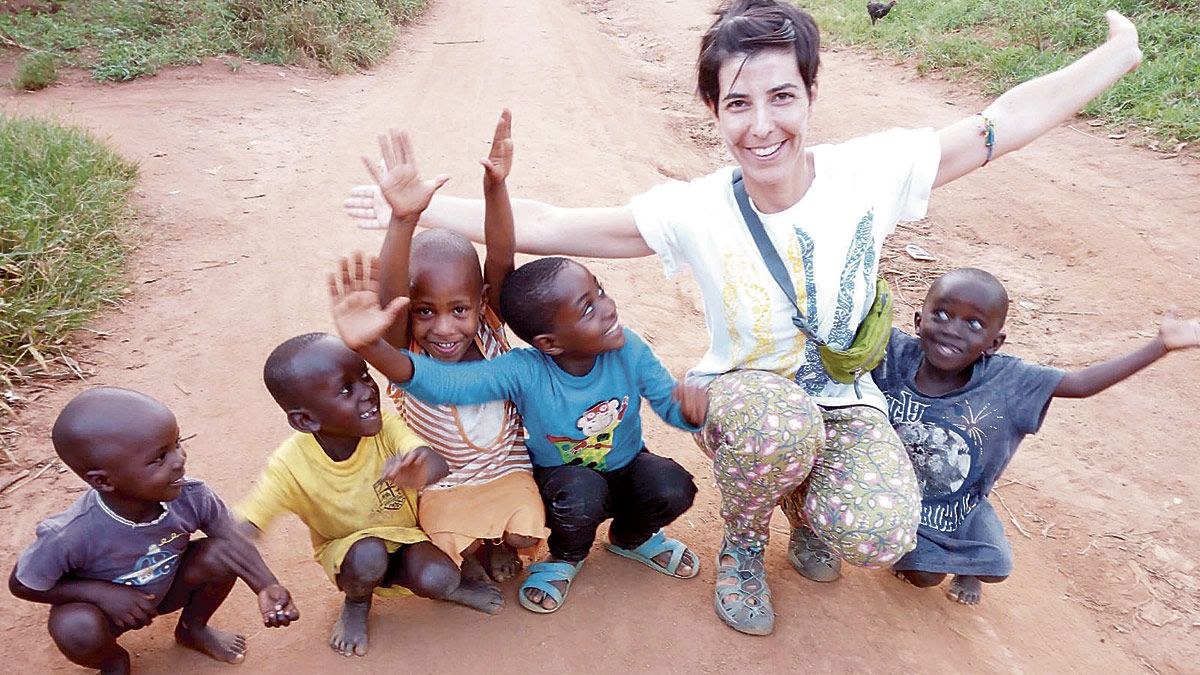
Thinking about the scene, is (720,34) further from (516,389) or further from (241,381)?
(241,381)

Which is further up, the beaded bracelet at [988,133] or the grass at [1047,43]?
the beaded bracelet at [988,133]

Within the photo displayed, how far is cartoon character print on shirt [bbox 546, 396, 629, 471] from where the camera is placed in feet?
8.39

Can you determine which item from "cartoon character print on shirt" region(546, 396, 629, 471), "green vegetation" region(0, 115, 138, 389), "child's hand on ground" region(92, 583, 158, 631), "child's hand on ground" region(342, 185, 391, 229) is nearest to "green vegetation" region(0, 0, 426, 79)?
"green vegetation" region(0, 115, 138, 389)

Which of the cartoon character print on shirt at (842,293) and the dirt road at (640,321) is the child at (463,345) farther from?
the cartoon character print on shirt at (842,293)

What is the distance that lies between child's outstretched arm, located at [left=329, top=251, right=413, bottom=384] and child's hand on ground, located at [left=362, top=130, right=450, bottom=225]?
175 millimetres

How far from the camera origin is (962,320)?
2.67 meters

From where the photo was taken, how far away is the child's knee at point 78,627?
218cm

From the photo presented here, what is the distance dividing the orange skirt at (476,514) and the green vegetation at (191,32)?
724 centimetres

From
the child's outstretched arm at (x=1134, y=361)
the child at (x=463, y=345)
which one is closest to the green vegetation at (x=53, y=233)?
the child at (x=463, y=345)

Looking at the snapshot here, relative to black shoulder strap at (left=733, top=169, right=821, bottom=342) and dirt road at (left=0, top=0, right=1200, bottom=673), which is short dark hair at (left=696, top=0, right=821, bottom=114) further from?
dirt road at (left=0, top=0, right=1200, bottom=673)

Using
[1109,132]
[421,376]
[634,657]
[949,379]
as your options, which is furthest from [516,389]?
[1109,132]

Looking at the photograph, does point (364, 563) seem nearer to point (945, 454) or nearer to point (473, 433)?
point (473, 433)

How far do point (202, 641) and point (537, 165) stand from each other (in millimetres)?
4657

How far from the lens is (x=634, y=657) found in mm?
2430
